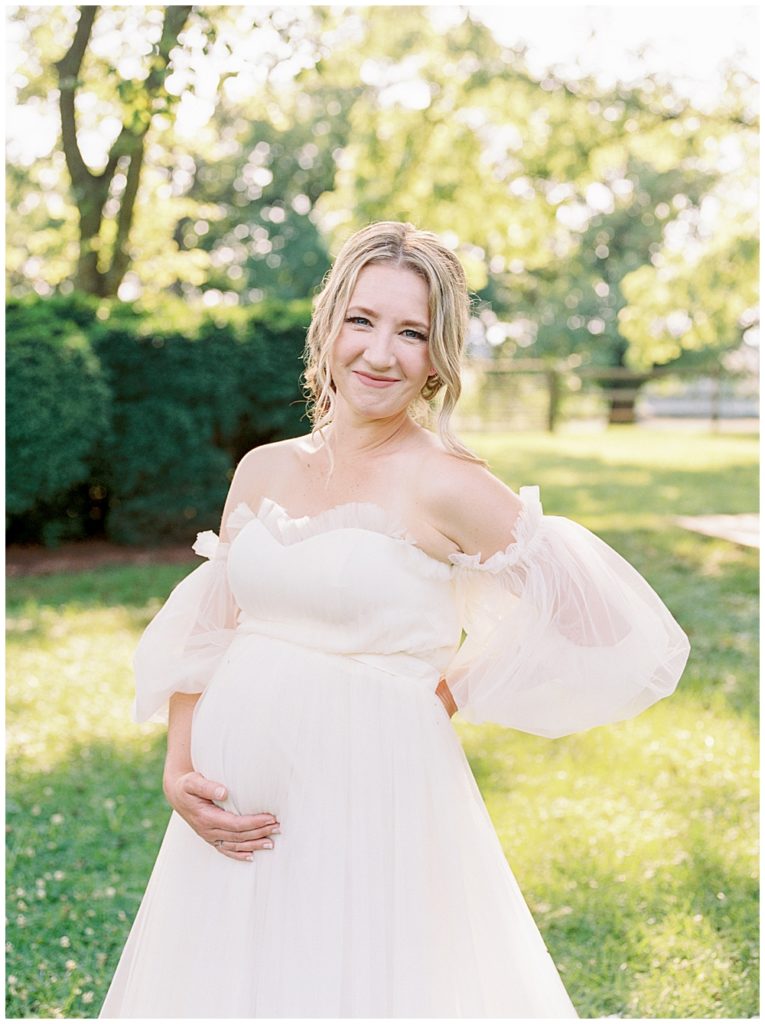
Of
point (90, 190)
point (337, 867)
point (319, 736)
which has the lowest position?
point (337, 867)

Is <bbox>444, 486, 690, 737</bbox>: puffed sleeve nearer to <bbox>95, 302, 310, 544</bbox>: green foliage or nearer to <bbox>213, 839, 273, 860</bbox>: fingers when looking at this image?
<bbox>213, 839, 273, 860</bbox>: fingers

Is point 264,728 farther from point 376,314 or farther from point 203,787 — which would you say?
point 376,314

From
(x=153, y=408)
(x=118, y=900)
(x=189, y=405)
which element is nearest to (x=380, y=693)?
(x=118, y=900)

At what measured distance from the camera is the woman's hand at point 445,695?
2.38 meters

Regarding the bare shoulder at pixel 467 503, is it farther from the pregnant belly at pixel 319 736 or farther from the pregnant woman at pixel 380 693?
the pregnant belly at pixel 319 736

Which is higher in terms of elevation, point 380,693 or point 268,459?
point 268,459

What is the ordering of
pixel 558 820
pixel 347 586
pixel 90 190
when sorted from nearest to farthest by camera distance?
pixel 347 586 → pixel 558 820 → pixel 90 190

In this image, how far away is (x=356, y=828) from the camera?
2.22 meters

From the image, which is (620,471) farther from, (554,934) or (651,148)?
(554,934)

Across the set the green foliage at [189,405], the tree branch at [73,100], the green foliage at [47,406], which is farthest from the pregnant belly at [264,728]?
the tree branch at [73,100]

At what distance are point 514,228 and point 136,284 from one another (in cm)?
751

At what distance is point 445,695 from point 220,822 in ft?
1.70

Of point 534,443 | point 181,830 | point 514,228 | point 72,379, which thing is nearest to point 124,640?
point 72,379

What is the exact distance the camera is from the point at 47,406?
380 inches
